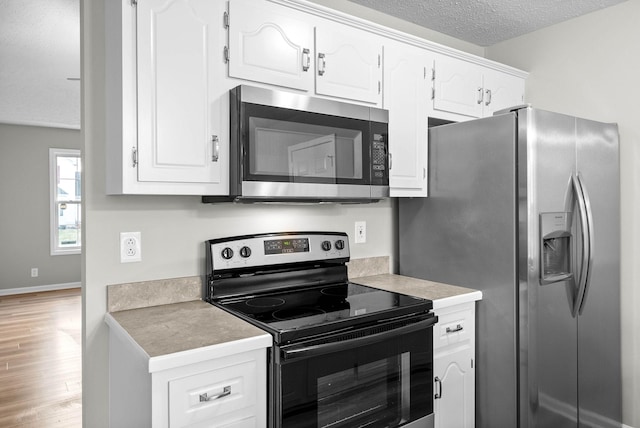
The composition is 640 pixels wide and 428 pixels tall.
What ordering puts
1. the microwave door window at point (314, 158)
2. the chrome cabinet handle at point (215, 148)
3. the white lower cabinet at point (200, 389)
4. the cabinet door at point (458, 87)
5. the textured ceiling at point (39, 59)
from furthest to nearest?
the textured ceiling at point (39, 59) < the cabinet door at point (458, 87) < the microwave door window at point (314, 158) < the chrome cabinet handle at point (215, 148) < the white lower cabinet at point (200, 389)

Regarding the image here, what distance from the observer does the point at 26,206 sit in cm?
626

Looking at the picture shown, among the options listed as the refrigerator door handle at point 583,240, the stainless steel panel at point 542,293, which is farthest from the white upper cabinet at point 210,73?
the refrigerator door handle at point 583,240

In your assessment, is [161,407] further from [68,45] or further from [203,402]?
[68,45]

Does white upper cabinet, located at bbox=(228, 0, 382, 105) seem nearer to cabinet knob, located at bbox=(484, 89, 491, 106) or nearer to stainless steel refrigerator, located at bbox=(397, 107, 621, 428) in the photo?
stainless steel refrigerator, located at bbox=(397, 107, 621, 428)

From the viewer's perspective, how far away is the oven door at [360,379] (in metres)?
1.42

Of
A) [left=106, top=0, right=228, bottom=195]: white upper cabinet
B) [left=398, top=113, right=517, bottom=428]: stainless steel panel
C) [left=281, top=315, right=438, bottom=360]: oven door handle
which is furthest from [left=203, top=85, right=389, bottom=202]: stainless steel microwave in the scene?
[left=281, top=315, right=438, bottom=360]: oven door handle

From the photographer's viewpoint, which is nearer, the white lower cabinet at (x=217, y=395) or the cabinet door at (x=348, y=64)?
the white lower cabinet at (x=217, y=395)

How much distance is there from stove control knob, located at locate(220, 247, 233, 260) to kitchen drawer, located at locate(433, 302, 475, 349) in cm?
95

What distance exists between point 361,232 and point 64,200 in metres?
5.82

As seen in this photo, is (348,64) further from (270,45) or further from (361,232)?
(361,232)

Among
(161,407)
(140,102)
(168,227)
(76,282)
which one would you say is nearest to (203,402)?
(161,407)

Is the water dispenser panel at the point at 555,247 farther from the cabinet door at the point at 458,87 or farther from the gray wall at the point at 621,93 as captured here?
the cabinet door at the point at 458,87

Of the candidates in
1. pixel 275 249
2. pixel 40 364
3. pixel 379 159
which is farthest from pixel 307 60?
pixel 40 364

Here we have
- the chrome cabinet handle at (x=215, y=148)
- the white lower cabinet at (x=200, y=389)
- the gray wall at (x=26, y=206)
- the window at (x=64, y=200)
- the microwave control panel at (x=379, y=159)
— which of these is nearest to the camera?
the white lower cabinet at (x=200, y=389)
